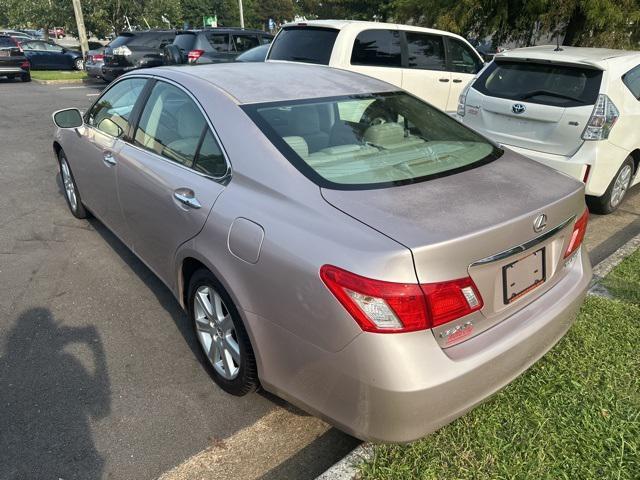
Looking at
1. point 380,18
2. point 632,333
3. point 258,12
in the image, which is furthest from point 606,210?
point 258,12

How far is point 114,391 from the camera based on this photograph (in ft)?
8.97

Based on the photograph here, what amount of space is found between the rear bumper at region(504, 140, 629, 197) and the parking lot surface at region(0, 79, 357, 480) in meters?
3.49

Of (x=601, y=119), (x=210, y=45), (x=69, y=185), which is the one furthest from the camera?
(x=210, y=45)

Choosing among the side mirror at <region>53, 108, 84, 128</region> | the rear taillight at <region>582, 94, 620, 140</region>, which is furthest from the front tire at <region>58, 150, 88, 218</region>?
the rear taillight at <region>582, 94, 620, 140</region>

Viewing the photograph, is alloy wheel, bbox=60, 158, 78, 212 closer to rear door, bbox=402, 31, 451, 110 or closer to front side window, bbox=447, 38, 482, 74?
rear door, bbox=402, 31, 451, 110

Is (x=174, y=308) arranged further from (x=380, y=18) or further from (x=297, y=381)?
(x=380, y=18)

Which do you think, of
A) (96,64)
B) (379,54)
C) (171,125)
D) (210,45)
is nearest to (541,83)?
(379,54)

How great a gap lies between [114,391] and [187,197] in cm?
112

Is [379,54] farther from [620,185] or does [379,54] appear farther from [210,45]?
[210,45]

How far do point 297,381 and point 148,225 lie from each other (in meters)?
1.57

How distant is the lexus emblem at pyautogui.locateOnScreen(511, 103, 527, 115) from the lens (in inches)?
194

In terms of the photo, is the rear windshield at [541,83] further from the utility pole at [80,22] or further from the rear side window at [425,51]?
the utility pole at [80,22]

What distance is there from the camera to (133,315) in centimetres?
346

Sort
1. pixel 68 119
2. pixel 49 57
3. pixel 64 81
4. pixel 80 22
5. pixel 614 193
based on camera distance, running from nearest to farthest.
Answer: pixel 68 119, pixel 614 193, pixel 64 81, pixel 49 57, pixel 80 22
